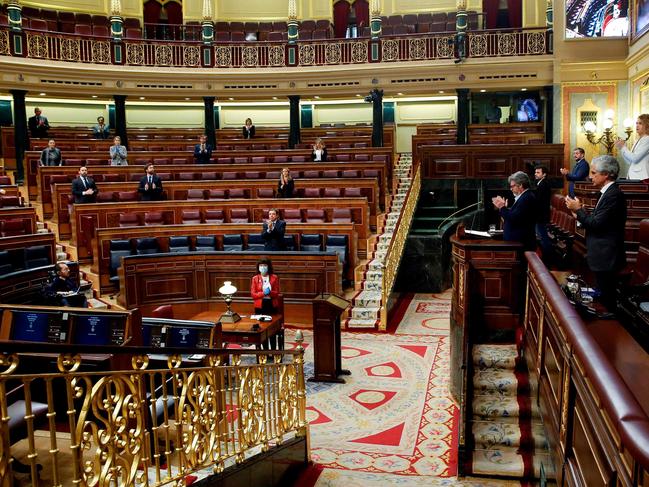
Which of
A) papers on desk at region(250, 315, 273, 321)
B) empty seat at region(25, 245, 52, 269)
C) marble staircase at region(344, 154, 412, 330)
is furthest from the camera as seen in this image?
marble staircase at region(344, 154, 412, 330)

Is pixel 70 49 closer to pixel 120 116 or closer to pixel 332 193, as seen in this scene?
pixel 120 116

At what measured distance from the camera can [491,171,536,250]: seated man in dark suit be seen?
16.6 ft

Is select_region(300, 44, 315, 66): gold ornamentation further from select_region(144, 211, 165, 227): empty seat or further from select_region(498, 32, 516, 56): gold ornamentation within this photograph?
select_region(144, 211, 165, 227): empty seat

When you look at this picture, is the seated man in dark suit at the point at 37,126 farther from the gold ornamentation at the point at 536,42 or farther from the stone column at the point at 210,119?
the gold ornamentation at the point at 536,42

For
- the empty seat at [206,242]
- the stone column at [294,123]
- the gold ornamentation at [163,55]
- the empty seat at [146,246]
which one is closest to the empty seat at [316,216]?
the empty seat at [206,242]

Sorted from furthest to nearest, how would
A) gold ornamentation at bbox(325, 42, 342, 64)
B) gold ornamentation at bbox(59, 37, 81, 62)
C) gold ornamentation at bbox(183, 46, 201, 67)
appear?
gold ornamentation at bbox(183, 46, 201, 67), gold ornamentation at bbox(325, 42, 342, 64), gold ornamentation at bbox(59, 37, 81, 62)

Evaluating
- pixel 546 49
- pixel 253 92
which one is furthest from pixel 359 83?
pixel 546 49

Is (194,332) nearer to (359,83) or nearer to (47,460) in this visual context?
(47,460)

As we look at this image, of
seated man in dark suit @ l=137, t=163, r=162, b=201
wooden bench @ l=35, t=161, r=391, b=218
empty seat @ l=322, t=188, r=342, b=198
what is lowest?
empty seat @ l=322, t=188, r=342, b=198

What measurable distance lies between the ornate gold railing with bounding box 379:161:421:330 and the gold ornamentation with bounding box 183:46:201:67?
6792 millimetres

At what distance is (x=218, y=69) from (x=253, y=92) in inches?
42.0

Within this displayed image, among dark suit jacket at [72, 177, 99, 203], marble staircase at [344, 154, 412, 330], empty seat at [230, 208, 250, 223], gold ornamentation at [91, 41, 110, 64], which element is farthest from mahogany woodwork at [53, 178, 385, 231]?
gold ornamentation at [91, 41, 110, 64]

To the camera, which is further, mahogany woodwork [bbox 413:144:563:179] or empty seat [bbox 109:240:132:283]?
mahogany woodwork [bbox 413:144:563:179]

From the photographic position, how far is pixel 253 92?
16.3 m
